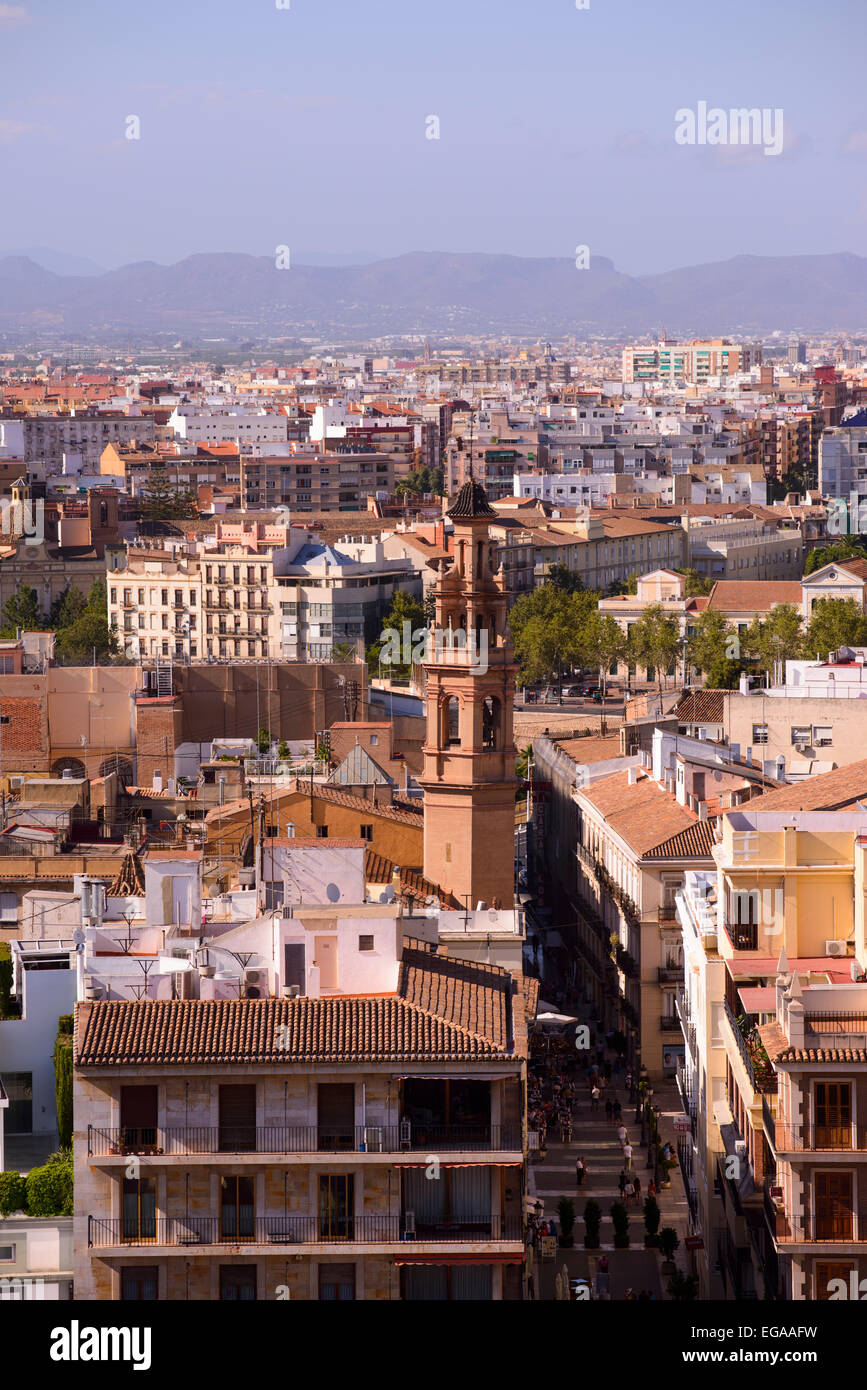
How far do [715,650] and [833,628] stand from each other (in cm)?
304

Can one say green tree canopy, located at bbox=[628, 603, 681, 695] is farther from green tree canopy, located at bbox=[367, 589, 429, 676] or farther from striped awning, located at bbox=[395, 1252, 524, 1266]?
striped awning, located at bbox=[395, 1252, 524, 1266]

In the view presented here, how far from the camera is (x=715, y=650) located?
6756 centimetres

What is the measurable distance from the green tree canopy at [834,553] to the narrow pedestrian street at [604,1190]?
68103mm

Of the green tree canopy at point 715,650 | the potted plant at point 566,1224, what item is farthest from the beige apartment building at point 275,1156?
the green tree canopy at point 715,650

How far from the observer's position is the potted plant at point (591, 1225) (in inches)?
859

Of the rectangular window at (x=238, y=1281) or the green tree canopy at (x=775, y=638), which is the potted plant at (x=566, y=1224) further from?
the green tree canopy at (x=775, y=638)

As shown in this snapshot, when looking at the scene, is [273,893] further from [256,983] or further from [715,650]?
[715,650]

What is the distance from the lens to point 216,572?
74.6 m

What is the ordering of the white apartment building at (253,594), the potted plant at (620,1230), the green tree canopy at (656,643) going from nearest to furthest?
1. the potted plant at (620,1230)
2. the green tree canopy at (656,643)
3. the white apartment building at (253,594)

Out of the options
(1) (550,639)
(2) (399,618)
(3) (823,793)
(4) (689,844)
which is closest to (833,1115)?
(3) (823,793)
